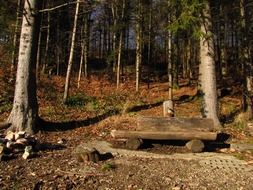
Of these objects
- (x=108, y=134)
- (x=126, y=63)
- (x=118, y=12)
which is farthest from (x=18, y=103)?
(x=126, y=63)

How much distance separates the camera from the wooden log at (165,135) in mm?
10878

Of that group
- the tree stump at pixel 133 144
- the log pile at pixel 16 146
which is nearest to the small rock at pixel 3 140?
the log pile at pixel 16 146

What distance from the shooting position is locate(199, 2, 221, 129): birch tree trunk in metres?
13.9

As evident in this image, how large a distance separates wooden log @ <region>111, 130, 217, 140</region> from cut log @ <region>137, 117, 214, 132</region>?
48cm

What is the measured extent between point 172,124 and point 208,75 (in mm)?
3143

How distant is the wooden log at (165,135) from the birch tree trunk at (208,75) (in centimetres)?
296

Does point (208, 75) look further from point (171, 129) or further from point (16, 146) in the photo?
point (16, 146)

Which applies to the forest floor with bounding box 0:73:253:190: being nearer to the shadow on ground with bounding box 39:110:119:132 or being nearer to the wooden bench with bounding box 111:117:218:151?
the shadow on ground with bounding box 39:110:119:132

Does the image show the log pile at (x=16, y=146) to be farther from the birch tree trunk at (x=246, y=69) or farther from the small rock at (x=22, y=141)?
the birch tree trunk at (x=246, y=69)

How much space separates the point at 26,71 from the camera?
41.3 ft

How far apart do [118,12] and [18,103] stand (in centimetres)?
2197

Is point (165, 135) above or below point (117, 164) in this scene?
above

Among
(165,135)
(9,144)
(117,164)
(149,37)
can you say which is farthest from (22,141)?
(149,37)

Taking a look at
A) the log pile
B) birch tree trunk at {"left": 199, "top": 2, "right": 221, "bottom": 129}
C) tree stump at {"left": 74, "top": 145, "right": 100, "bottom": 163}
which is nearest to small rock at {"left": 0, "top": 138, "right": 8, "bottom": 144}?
the log pile
